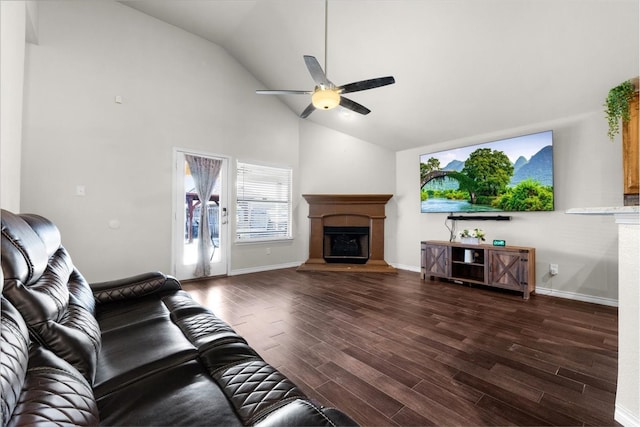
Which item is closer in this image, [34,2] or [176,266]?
[34,2]

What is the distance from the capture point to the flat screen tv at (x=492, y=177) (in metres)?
3.53

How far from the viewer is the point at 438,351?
2047 mm

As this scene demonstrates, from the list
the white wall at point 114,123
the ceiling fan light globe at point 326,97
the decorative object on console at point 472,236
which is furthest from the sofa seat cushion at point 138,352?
the decorative object on console at point 472,236

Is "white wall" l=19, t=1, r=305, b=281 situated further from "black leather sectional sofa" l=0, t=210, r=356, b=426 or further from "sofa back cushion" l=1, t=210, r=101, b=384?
"sofa back cushion" l=1, t=210, r=101, b=384

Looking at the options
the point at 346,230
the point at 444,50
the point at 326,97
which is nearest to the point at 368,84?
the point at 326,97

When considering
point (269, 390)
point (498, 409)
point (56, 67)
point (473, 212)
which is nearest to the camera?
point (269, 390)

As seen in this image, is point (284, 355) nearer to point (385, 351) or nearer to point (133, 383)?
point (385, 351)

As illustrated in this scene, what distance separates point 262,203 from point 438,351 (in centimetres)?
399

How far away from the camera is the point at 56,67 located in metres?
3.25

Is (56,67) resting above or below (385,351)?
above

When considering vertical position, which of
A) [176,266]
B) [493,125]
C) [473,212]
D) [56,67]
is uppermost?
[56,67]

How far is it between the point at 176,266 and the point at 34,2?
3.55m

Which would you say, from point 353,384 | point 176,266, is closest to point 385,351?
point 353,384

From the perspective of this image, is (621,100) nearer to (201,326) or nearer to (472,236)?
(472,236)
